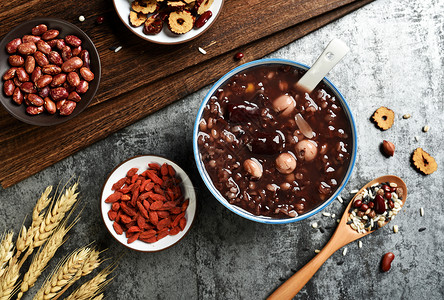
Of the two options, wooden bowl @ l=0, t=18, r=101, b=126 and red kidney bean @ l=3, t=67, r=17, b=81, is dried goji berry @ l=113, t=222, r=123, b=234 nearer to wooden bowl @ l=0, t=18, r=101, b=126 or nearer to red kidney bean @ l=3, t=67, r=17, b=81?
wooden bowl @ l=0, t=18, r=101, b=126

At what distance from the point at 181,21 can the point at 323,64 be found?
0.74 m

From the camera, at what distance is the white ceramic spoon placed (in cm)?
163

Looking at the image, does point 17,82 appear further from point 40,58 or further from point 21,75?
point 40,58

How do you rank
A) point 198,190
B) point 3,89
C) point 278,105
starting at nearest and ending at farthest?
point 278,105 → point 3,89 → point 198,190

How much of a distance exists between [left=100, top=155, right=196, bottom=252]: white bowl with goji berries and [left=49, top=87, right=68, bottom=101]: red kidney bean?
440 mm

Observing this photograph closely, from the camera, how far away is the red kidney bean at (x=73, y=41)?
198 cm

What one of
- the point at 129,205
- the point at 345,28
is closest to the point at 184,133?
the point at 129,205

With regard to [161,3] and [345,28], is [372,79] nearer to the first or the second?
[345,28]

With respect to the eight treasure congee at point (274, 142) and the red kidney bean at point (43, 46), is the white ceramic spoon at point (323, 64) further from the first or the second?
the red kidney bean at point (43, 46)

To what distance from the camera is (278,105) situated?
1743 mm

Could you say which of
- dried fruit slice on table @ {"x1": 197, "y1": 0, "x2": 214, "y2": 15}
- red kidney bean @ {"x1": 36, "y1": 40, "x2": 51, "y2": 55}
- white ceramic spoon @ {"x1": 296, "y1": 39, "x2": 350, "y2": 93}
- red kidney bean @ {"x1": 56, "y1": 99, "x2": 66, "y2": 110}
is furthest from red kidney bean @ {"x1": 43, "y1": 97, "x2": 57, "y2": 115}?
white ceramic spoon @ {"x1": 296, "y1": 39, "x2": 350, "y2": 93}

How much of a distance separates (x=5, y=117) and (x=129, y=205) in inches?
30.0

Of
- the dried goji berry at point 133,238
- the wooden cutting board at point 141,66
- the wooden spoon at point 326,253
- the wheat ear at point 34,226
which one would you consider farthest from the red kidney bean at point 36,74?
the wooden spoon at point 326,253

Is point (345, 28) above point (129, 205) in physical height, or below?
above
